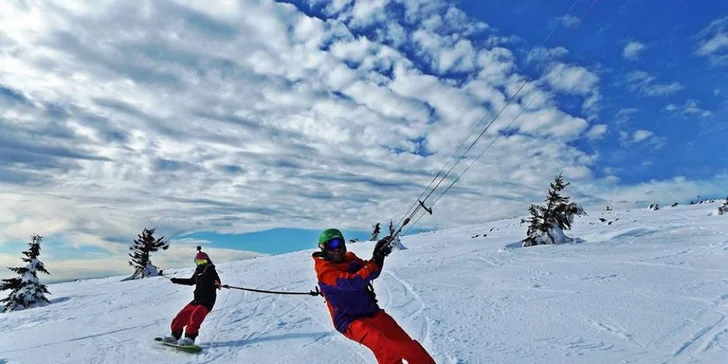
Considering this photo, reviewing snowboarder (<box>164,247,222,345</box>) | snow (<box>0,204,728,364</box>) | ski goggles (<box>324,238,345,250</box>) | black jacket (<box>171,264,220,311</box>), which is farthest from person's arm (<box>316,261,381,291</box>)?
black jacket (<box>171,264,220,311</box>)

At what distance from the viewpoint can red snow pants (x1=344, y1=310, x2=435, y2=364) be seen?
540 centimetres

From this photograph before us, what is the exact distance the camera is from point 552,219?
2112 centimetres

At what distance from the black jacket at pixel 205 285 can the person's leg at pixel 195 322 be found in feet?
0.48

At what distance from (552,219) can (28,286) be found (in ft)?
87.7

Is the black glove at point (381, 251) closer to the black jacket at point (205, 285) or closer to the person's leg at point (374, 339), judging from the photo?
the person's leg at point (374, 339)

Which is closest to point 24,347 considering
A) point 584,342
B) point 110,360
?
point 110,360

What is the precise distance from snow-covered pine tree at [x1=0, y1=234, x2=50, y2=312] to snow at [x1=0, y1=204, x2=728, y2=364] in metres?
10.4

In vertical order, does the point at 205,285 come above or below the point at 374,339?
above

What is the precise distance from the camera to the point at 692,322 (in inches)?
311

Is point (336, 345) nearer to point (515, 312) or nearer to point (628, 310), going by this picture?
point (515, 312)

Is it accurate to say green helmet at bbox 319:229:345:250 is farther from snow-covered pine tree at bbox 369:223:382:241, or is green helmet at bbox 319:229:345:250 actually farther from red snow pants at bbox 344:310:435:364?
snow-covered pine tree at bbox 369:223:382:241

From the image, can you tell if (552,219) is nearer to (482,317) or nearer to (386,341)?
(482,317)

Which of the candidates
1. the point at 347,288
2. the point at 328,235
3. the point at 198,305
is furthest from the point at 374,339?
the point at 198,305

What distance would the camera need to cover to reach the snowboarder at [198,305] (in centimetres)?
891
